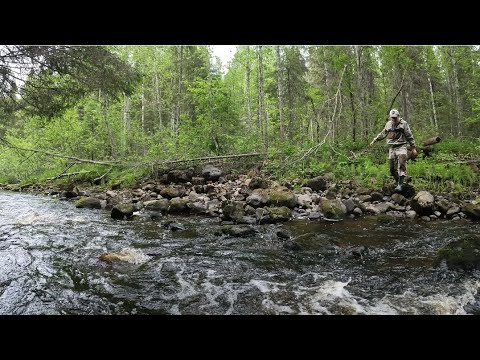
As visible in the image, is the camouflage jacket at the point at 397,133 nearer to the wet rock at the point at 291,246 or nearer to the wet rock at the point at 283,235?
the wet rock at the point at 283,235

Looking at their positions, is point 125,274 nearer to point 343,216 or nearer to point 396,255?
point 396,255

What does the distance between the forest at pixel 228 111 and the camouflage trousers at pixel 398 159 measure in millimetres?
1778

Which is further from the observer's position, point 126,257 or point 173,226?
point 173,226

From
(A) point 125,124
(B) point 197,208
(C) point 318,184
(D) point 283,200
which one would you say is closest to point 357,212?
(D) point 283,200

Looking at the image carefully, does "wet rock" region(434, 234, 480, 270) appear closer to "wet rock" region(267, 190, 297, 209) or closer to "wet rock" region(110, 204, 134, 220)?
"wet rock" region(267, 190, 297, 209)

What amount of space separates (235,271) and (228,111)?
13583 millimetres

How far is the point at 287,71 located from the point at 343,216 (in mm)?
15062

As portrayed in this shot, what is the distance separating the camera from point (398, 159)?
784 cm

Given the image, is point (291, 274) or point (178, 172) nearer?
point (291, 274)

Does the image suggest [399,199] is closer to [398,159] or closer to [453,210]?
[453,210]

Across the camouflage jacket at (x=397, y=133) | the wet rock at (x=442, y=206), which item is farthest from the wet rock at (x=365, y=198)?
the camouflage jacket at (x=397, y=133)

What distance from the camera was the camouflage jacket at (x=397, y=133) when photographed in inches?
295

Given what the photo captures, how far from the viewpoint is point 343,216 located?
8.20 metres
